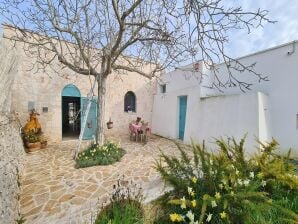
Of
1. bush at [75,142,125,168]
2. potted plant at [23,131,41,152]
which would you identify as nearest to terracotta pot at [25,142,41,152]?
potted plant at [23,131,41,152]

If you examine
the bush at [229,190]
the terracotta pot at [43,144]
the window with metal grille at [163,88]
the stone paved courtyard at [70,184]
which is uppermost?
the window with metal grille at [163,88]

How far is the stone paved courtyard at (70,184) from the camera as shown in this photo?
3322mm

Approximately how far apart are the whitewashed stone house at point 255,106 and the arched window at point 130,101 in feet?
10.6

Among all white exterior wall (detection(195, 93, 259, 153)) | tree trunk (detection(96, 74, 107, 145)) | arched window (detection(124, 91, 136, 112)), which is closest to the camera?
white exterior wall (detection(195, 93, 259, 153))

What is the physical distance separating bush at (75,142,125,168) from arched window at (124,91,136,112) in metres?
4.42

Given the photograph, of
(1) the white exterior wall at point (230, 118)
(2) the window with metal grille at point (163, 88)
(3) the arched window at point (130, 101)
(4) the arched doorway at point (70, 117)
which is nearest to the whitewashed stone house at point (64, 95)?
(3) the arched window at point (130, 101)

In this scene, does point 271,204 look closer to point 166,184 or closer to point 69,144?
point 166,184

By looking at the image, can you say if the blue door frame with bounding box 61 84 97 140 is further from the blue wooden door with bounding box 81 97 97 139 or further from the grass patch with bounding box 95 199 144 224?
the grass patch with bounding box 95 199 144 224

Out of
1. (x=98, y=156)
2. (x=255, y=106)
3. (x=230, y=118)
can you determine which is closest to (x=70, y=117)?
(x=98, y=156)

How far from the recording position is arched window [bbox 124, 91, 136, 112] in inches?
448

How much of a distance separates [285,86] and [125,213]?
6516mm

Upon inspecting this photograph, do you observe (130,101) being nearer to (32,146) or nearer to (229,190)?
(32,146)

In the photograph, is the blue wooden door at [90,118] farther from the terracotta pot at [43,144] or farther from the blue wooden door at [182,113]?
the blue wooden door at [182,113]

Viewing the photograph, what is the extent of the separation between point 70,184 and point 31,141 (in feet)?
13.0
